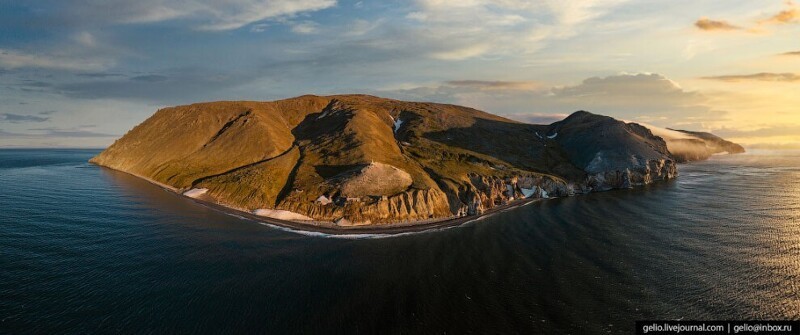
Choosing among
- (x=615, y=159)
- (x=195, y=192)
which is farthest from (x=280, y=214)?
(x=615, y=159)

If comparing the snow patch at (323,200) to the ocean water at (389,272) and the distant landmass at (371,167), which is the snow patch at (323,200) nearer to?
the distant landmass at (371,167)

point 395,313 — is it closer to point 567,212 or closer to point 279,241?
point 279,241

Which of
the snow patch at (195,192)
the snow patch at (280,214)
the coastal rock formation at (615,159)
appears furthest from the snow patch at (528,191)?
the snow patch at (195,192)

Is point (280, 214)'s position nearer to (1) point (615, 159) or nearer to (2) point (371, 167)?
(2) point (371, 167)

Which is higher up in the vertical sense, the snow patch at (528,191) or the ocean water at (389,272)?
the snow patch at (528,191)

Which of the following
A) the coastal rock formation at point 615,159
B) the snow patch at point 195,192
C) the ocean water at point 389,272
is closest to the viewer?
the ocean water at point 389,272
